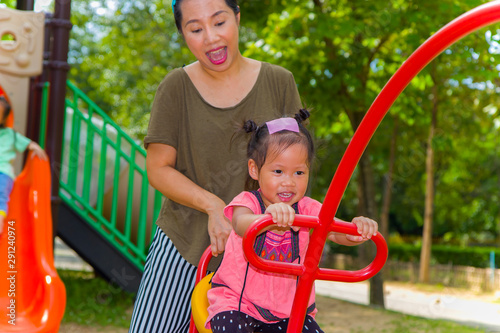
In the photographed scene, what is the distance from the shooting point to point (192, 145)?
84.6 inches

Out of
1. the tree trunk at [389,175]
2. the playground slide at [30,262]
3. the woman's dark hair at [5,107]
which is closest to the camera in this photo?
the playground slide at [30,262]

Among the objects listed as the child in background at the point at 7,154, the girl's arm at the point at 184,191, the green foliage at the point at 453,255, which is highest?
the girl's arm at the point at 184,191

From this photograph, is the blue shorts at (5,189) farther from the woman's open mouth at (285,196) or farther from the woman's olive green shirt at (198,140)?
the woman's open mouth at (285,196)

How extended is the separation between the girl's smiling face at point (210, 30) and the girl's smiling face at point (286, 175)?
47 cm

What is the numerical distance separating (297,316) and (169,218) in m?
0.78

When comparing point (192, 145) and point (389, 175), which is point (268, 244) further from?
point (389, 175)

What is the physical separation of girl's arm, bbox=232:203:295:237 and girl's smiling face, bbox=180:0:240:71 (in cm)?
59

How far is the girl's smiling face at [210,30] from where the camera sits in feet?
6.82

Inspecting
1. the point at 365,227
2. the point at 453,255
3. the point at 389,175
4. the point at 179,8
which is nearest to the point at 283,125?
the point at 365,227

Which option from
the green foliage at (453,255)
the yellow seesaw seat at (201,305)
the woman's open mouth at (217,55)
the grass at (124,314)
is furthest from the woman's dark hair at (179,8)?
the green foliage at (453,255)

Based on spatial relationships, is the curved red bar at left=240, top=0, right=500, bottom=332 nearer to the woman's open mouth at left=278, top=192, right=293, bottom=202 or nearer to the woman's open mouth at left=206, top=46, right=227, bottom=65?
the woman's open mouth at left=278, top=192, right=293, bottom=202

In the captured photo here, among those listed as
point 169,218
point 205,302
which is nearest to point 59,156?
point 169,218

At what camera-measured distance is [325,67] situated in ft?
25.1

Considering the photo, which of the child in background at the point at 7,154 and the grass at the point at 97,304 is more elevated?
the child in background at the point at 7,154
